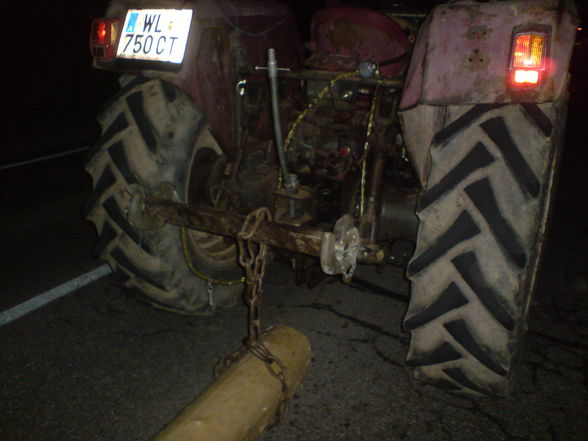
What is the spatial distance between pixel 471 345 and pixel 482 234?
0.55 m

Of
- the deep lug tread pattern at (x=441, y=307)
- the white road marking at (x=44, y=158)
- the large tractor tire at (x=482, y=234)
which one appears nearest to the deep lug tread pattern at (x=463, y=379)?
the large tractor tire at (x=482, y=234)

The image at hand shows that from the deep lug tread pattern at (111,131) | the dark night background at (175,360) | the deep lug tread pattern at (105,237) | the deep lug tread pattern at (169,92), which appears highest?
the deep lug tread pattern at (169,92)

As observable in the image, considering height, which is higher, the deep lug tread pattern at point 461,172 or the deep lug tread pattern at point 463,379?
the deep lug tread pattern at point 461,172

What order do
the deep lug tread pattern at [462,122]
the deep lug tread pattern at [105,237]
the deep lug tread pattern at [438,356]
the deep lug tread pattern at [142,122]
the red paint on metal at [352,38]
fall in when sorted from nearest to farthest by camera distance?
1. the deep lug tread pattern at [462,122]
2. the deep lug tread pattern at [438,356]
3. the deep lug tread pattern at [142,122]
4. the deep lug tread pattern at [105,237]
5. the red paint on metal at [352,38]

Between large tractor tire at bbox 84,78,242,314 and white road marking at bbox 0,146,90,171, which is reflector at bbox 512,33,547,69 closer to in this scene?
large tractor tire at bbox 84,78,242,314

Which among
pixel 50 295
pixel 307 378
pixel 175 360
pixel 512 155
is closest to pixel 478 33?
pixel 512 155

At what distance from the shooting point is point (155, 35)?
2.46 metres

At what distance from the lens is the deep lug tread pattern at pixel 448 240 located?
2094 mm

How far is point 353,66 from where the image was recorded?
303 centimetres

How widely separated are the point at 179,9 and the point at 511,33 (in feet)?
5.17

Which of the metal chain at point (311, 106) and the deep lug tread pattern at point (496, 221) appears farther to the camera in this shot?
the metal chain at point (311, 106)

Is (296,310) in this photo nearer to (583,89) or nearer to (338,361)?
(338,361)

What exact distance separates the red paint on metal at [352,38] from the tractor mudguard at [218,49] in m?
0.31

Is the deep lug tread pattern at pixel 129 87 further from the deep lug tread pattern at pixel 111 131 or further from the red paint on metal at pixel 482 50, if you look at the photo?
the red paint on metal at pixel 482 50
